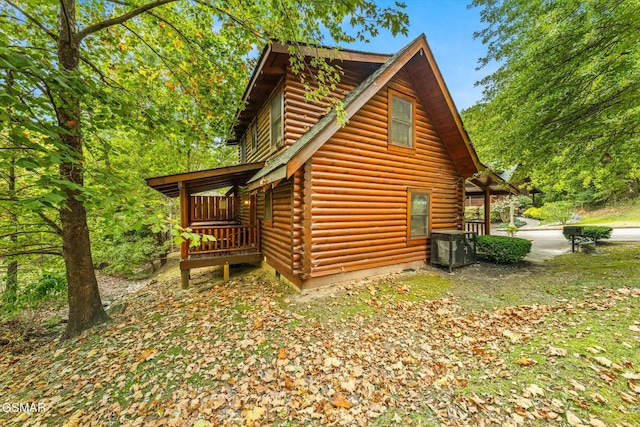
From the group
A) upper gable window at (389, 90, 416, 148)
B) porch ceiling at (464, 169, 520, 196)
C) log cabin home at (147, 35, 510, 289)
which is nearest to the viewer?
log cabin home at (147, 35, 510, 289)

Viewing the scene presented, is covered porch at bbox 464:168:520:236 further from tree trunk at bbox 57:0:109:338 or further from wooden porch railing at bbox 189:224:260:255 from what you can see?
tree trunk at bbox 57:0:109:338

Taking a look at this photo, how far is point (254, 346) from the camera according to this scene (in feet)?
12.6

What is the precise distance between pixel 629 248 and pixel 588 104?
23.8 ft

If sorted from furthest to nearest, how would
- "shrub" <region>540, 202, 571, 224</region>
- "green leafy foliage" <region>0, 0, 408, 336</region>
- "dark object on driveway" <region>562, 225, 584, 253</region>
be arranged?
1. "shrub" <region>540, 202, 571, 224</region>
2. "dark object on driveway" <region>562, 225, 584, 253</region>
3. "green leafy foliage" <region>0, 0, 408, 336</region>

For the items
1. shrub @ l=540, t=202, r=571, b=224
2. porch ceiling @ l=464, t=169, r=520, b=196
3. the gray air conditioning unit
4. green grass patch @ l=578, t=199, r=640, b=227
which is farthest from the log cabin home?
green grass patch @ l=578, t=199, r=640, b=227

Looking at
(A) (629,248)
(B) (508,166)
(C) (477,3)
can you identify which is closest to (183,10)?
(C) (477,3)

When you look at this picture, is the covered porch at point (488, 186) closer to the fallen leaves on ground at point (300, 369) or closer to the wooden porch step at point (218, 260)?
the fallen leaves on ground at point (300, 369)

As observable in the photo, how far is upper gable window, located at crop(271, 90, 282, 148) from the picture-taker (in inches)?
295

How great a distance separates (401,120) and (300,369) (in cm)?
758

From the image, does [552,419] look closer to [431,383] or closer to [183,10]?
[431,383]

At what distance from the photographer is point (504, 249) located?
809 centimetres

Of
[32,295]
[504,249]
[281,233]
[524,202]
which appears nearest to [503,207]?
[524,202]

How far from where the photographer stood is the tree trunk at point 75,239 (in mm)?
4234

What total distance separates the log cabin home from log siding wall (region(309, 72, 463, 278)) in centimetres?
3
